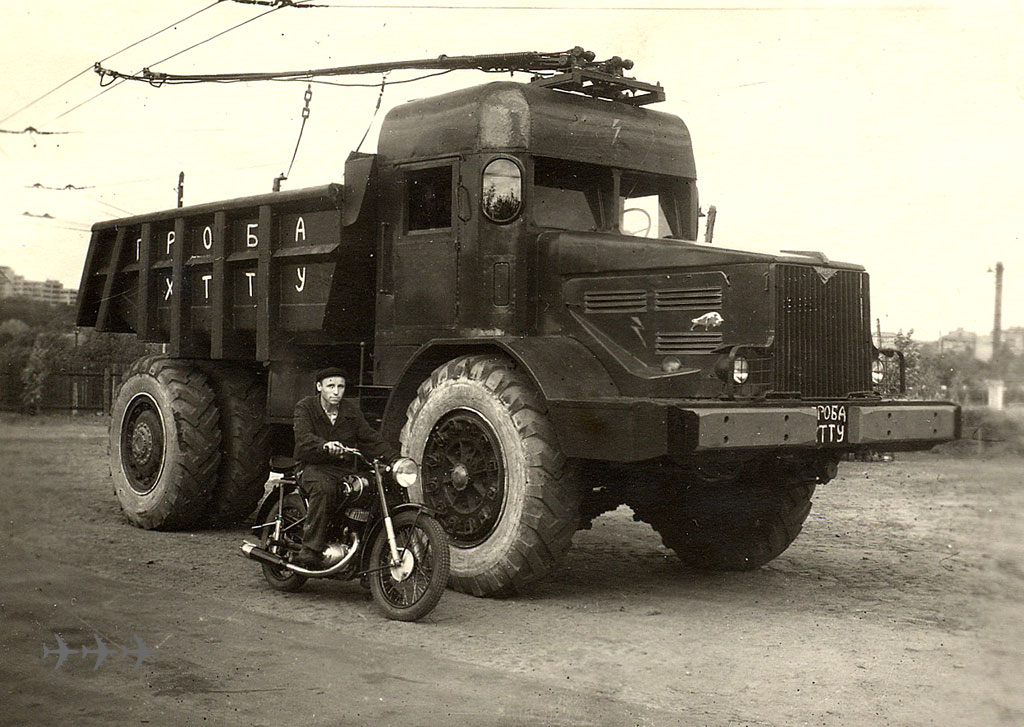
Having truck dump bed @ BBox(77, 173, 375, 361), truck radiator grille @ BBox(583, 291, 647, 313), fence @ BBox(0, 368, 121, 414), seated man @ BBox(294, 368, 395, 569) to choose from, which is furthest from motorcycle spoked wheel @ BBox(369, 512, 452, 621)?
truck dump bed @ BBox(77, 173, 375, 361)

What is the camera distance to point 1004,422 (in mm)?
8320

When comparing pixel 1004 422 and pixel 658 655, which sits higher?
pixel 1004 422

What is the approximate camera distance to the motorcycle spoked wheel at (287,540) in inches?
326

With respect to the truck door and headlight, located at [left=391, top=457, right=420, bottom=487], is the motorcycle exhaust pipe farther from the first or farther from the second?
the truck door

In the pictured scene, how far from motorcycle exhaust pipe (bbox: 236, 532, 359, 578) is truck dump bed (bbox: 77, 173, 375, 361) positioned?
2317mm

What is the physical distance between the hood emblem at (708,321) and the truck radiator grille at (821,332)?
377 mm

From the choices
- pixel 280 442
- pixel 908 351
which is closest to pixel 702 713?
pixel 280 442

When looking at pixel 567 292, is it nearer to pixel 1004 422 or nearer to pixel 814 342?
pixel 814 342

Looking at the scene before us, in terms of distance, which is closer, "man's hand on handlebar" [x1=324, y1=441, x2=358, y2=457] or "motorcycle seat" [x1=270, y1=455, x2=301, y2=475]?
"man's hand on handlebar" [x1=324, y1=441, x2=358, y2=457]

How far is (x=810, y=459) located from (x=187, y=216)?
6.37m

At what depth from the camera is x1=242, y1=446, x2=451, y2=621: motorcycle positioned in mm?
7398

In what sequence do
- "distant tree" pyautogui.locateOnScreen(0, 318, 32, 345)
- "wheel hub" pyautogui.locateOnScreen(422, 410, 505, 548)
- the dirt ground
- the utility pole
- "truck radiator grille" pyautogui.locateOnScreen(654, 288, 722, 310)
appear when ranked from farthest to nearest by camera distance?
"wheel hub" pyautogui.locateOnScreen(422, 410, 505, 548) → "truck radiator grille" pyautogui.locateOnScreen(654, 288, 722, 310) → the utility pole → "distant tree" pyautogui.locateOnScreen(0, 318, 32, 345) → the dirt ground

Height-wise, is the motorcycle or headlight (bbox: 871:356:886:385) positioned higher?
headlight (bbox: 871:356:886:385)

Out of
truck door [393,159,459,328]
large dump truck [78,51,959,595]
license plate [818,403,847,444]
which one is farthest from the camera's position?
truck door [393,159,459,328]
